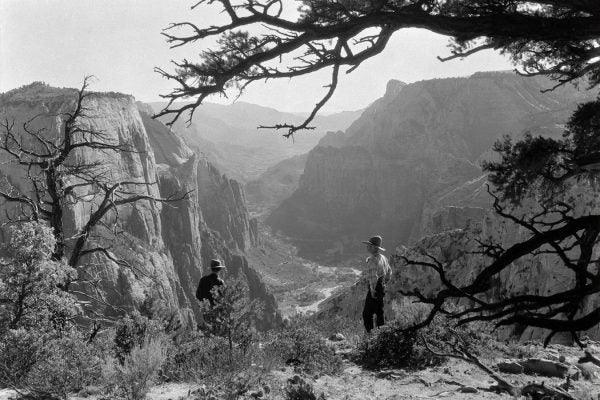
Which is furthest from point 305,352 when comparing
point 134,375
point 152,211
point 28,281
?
point 152,211

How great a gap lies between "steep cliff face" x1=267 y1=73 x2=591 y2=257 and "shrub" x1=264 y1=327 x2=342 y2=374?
134 m

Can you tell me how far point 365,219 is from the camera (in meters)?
166

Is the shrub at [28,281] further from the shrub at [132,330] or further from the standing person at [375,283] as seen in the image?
the standing person at [375,283]

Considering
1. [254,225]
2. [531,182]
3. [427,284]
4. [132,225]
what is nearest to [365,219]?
[254,225]

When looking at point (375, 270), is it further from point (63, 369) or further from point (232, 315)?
point (63, 369)

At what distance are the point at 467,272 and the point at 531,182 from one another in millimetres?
23500

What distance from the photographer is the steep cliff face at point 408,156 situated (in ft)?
482

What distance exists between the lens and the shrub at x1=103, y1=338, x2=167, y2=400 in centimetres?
437

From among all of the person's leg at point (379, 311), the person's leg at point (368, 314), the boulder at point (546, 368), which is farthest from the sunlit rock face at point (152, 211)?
the boulder at point (546, 368)

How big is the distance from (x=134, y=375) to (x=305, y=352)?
2698 mm

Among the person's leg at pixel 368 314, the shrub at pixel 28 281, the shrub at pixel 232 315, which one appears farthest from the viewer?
the person's leg at pixel 368 314

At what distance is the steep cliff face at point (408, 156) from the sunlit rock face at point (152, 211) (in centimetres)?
4168

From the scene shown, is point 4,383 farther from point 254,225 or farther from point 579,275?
point 254,225

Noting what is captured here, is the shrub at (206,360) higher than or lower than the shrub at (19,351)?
lower
